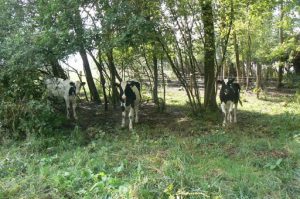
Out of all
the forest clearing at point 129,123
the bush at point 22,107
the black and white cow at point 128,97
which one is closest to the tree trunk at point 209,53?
the forest clearing at point 129,123

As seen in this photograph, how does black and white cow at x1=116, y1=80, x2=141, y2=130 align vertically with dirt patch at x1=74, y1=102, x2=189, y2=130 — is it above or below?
above

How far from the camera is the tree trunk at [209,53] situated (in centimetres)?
1037

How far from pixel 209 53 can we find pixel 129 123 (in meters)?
3.39

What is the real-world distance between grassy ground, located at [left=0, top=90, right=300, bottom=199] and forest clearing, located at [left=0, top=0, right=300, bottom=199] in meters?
0.03

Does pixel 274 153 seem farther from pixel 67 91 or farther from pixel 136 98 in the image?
pixel 67 91

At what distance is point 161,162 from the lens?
6223 millimetres

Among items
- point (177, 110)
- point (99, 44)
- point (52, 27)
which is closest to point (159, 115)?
point (177, 110)

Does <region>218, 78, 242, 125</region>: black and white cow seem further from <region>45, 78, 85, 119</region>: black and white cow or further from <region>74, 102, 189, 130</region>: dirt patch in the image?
<region>45, 78, 85, 119</region>: black and white cow

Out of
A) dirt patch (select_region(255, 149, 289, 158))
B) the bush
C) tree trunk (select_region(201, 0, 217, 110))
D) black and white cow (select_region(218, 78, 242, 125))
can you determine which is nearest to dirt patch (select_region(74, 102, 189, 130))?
tree trunk (select_region(201, 0, 217, 110))

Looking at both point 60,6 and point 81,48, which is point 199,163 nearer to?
point 81,48

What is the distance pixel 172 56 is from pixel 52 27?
13.0 feet

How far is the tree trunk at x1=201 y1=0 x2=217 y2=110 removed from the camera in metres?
10.4

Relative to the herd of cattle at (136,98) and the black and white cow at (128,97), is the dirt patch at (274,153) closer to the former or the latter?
Answer: the herd of cattle at (136,98)

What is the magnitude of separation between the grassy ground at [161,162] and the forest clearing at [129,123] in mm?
26
